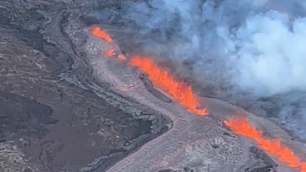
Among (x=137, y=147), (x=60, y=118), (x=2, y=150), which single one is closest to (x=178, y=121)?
(x=137, y=147)

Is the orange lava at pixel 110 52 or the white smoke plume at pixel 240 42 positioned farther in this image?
the orange lava at pixel 110 52

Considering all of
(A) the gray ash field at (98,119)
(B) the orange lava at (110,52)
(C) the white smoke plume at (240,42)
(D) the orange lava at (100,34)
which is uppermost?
(C) the white smoke plume at (240,42)

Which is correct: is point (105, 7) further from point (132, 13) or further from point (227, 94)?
point (227, 94)

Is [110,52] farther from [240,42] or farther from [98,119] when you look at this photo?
[98,119]

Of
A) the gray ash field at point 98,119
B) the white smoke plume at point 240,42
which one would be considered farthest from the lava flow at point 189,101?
the white smoke plume at point 240,42

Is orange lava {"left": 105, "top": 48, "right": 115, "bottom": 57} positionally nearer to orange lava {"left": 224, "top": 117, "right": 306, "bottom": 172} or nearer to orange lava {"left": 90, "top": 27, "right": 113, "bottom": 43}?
orange lava {"left": 90, "top": 27, "right": 113, "bottom": 43}

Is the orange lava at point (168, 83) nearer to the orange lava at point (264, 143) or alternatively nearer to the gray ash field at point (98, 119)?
the gray ash field at point (98, 119)
